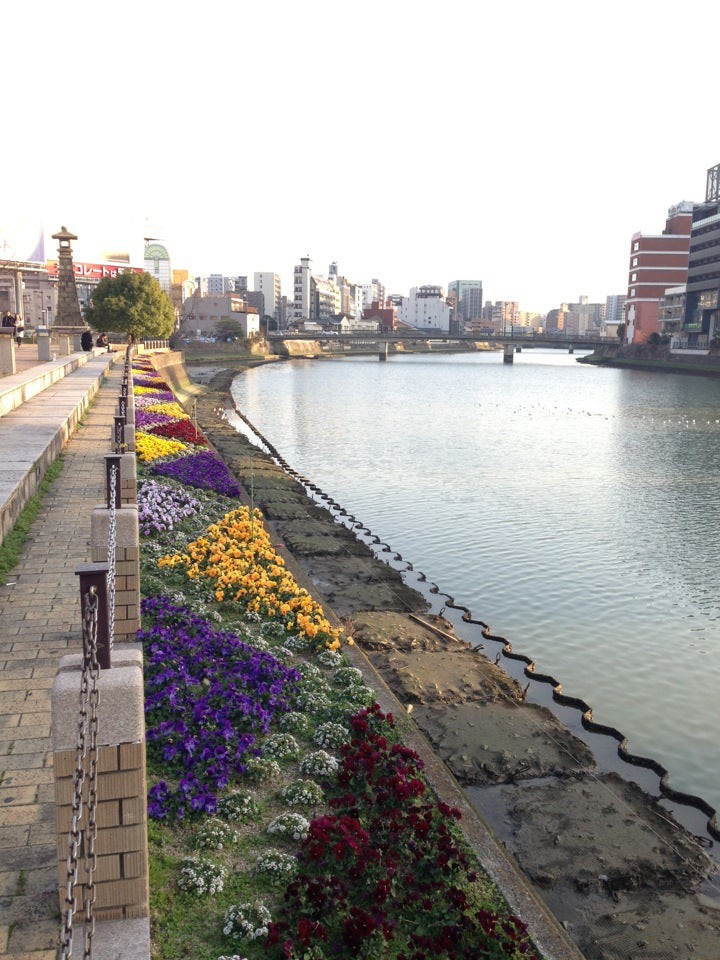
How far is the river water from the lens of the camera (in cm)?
1542

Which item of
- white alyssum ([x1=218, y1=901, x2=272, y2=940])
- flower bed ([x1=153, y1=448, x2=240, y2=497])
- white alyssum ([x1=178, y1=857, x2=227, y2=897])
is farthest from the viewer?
flower bed ([x1=153, y1=448, x2=240, y2=497])

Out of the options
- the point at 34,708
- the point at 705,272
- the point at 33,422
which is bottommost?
the point at 34,708

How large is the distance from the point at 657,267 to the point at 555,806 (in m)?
154

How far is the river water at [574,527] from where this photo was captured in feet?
50.6

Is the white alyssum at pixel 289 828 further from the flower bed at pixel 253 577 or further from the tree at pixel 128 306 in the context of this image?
the tree at pixel 128 306

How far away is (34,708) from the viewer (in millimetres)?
8477

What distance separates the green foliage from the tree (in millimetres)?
58254

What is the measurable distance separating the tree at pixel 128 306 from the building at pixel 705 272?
8552cm

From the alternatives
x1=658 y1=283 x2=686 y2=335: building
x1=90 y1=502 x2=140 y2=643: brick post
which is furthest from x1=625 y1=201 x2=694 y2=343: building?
x1=90 y1=502 x2=140 y2=643: brick post

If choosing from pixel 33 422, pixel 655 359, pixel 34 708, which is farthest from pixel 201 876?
pixel 655 359

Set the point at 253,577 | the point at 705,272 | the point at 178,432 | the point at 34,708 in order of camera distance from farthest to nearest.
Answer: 1. the point at 705,272
2. the point at 178,432
3. the point at 253,577
4. the point at 34,708

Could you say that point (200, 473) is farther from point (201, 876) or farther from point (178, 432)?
point (201, 876)

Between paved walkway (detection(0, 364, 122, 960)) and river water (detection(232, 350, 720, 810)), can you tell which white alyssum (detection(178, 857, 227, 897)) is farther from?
river water (detection(232, 350, 720, 810))

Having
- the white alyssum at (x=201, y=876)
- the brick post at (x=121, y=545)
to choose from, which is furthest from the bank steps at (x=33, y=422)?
the white alyssum at (x=201, y=876)
